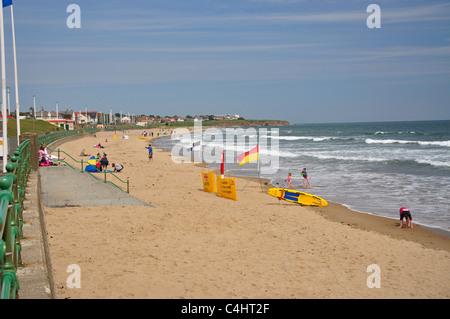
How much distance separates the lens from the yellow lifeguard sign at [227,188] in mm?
17625

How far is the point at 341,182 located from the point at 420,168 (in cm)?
992

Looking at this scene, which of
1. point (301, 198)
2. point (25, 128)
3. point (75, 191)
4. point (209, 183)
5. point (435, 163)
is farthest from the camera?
point (25, 128)

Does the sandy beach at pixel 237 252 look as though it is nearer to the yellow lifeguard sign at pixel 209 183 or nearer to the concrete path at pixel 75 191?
the concrete path at pixel 75 191

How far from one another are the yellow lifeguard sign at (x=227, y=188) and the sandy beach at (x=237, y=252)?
4.51ft

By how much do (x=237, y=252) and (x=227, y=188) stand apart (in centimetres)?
762

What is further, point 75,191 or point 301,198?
point 301,198

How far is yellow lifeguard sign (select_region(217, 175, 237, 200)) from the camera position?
1762 centimetres

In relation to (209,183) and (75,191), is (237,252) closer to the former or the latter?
(75,191)

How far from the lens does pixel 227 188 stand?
1798 cm

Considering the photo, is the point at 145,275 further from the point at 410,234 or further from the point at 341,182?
the point at 341,182

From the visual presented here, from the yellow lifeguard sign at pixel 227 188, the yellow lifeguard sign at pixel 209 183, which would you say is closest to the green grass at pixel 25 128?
the yellow lifeguard sign at pixel 209 183

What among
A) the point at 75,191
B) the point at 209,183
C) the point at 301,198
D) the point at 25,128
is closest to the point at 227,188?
the point at 209,183

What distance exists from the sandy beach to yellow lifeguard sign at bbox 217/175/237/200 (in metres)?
1.37

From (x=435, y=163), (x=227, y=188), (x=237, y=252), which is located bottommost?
(x=237, y=252)
